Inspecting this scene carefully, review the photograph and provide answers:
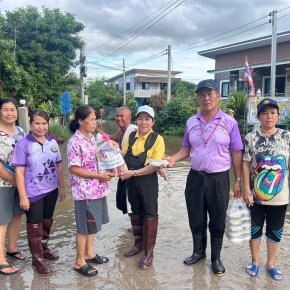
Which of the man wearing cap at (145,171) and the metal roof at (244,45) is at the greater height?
the metal roof at (244,45)

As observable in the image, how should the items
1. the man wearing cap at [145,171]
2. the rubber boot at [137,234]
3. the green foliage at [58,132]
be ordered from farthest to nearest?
the green foliage at [58,132], the rubber boot at [137,234], the man wearing cap at [145,171]

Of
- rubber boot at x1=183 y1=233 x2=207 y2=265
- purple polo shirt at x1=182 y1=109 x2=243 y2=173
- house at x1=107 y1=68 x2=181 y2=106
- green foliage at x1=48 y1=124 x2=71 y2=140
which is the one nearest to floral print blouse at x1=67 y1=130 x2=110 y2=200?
purple polo shirt at x1=182 y1=109 x2=243 y2=173

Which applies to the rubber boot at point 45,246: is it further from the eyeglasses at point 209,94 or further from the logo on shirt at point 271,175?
the logo on shirt at point 271,175

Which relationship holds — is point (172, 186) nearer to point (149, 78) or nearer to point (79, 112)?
point (79, 112)

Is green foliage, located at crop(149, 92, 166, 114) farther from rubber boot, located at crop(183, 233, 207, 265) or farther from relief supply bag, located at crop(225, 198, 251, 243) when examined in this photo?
relief supply bag, located at crop(225, 198, 251, 243)

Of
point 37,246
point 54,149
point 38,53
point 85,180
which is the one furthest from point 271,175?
point 38,53

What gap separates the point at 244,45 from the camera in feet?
68.8

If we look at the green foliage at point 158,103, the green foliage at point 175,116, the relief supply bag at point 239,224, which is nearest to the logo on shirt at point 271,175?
the relief supply bag at point 239,224

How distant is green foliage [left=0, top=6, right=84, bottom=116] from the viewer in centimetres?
1206

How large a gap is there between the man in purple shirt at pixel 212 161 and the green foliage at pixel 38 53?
10.0 m

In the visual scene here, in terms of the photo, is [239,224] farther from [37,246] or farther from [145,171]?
[37,246]

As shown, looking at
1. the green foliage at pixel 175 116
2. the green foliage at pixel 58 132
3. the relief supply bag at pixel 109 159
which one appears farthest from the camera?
the green foliage at pixel 175 116

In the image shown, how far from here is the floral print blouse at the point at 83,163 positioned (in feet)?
10.4

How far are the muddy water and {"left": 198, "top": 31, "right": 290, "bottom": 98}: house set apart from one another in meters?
16.3
